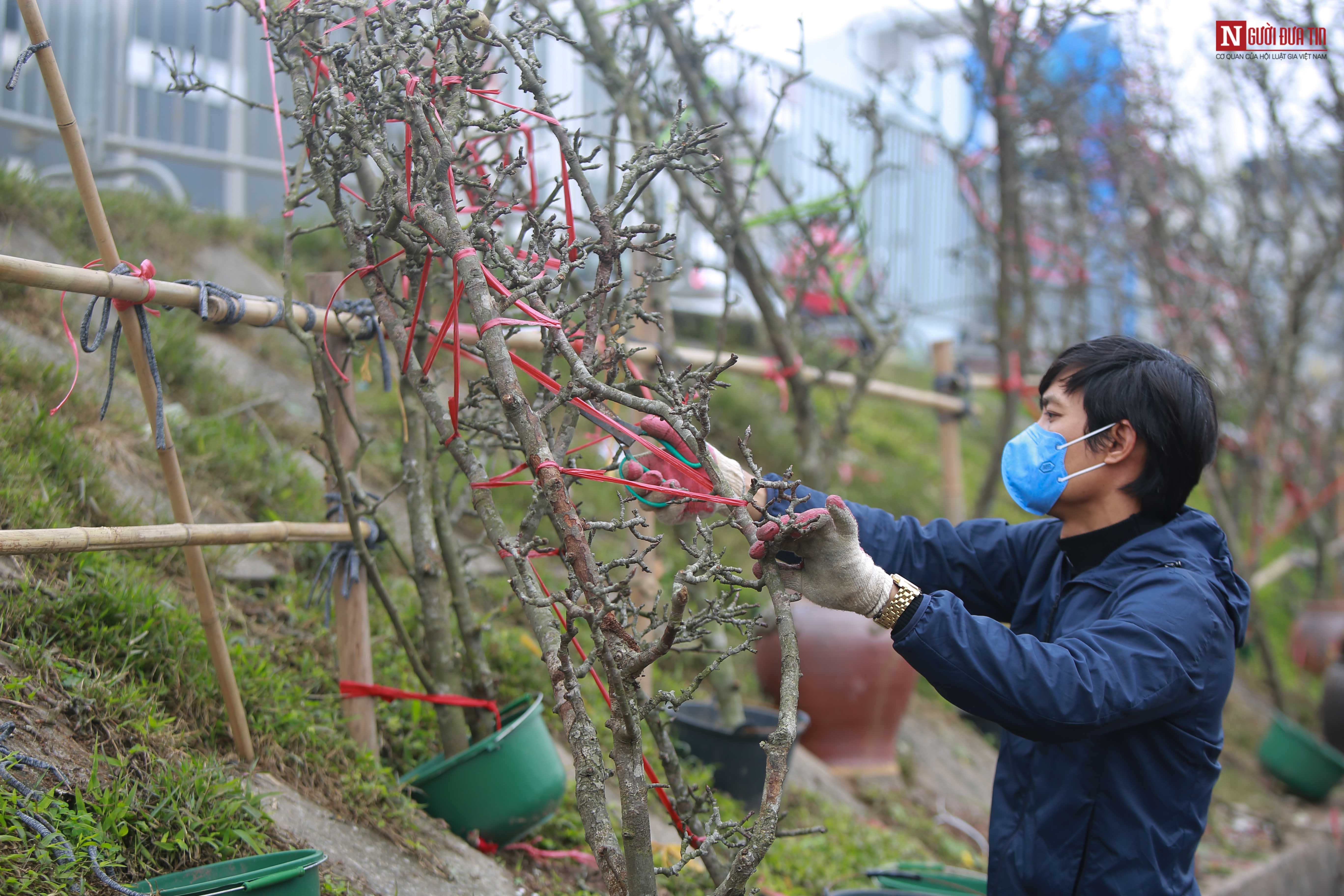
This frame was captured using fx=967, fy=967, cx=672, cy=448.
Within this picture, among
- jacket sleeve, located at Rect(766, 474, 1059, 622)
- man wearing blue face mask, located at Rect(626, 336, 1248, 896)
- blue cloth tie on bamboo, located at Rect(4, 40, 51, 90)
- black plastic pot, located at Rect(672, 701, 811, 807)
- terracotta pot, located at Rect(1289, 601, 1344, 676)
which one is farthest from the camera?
terracotta pot, located at Rect(1289, 601, 1344, 676)

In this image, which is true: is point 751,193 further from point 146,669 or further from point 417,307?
point 146,669

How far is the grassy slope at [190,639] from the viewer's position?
202cm

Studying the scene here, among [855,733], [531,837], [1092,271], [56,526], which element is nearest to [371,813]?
[531,837]

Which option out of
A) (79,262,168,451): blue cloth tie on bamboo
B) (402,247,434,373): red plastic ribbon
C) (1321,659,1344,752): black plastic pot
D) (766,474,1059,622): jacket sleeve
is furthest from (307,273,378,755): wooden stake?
(1321,659,1344,752): black plastic pot

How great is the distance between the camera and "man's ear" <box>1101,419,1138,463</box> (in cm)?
204

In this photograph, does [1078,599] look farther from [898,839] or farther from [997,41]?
[997,41]

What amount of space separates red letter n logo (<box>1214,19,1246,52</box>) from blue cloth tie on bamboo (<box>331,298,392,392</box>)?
6544mm

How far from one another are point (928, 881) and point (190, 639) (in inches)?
83.2

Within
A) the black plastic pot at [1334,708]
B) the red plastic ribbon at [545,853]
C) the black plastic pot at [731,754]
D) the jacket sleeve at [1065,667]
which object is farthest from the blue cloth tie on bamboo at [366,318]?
the black plastic pot at [1334,708]

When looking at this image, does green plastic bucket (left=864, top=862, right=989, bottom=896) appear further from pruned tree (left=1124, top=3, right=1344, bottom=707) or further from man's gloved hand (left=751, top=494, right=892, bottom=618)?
pruned tree (left=1124, top=3, right=1344, bottom=707)

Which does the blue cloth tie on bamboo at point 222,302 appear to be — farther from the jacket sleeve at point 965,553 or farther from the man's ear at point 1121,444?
the man's ear at point 1121,444

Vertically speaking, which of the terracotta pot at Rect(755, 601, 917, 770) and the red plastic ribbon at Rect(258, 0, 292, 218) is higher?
the red plastic ribbon at Rect(258, 0, 292, 218)

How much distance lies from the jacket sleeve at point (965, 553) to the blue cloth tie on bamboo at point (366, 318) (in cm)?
107

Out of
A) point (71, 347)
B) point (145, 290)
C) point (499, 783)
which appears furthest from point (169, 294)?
point (499, 783)
